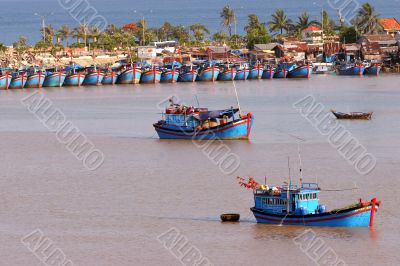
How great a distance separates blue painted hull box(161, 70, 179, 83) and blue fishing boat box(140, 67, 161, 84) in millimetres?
422

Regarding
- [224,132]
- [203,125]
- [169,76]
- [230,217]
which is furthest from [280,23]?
[230,217]

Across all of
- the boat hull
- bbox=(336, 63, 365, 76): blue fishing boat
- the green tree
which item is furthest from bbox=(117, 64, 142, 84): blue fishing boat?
the boat hull

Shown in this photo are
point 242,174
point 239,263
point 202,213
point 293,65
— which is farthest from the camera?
point 293,65

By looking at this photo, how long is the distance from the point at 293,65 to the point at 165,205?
54.5m

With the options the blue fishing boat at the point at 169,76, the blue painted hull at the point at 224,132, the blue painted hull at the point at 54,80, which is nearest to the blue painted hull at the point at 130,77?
the blue fishing boat at the point at 169,76

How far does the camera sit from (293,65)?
85188 mm

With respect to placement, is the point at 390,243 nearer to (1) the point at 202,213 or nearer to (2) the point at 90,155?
(1) the point at 202,213

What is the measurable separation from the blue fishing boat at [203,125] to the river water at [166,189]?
71 centimetres

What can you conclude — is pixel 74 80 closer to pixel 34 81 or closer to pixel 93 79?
pixel 93 79

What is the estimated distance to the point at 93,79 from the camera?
3108 inches

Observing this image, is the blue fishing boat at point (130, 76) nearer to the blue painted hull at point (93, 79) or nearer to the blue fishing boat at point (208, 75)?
the blue painted hull at point (93, 79)

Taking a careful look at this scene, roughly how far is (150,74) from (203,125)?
3533 centimetres

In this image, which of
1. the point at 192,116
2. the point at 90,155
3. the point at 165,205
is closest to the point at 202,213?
the point at 165,205

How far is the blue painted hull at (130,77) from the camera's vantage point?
7950 centimetres
